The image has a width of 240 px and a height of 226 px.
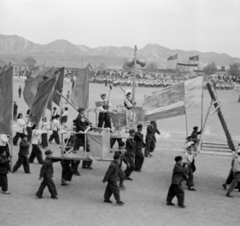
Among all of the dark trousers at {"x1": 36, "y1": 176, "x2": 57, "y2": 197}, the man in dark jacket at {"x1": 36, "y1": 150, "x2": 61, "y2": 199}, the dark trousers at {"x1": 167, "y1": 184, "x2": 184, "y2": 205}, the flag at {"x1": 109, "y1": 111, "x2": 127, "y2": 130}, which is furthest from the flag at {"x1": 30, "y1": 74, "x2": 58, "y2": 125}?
the dark trousers at {"x1": 167, "y1": 184, "x2": 184, "y2": 205}

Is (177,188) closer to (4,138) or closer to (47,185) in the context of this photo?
(47,185)

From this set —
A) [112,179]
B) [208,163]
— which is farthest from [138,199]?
[208,163]

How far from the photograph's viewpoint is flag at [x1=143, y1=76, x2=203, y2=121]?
1249 cm

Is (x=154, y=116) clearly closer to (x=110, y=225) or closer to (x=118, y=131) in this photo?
(x=118, y=131)

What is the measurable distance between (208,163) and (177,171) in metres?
5.05

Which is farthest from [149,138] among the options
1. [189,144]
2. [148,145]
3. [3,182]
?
[3,182]

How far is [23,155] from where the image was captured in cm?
1305

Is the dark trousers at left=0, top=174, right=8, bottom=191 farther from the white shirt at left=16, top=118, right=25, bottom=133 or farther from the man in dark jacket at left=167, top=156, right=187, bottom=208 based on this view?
the white shirt at left=16, top=118, right=25, bottom=133

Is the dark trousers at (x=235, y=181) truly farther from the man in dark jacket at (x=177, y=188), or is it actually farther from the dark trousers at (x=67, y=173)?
the dark trousers at (x=67, y=173)

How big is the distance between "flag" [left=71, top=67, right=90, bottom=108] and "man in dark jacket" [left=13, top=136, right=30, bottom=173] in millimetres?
3488

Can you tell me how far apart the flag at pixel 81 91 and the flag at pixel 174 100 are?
12.5 feet

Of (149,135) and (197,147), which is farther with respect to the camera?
(149,135)

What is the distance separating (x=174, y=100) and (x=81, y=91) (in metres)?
4.65

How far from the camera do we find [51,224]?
926 cm
